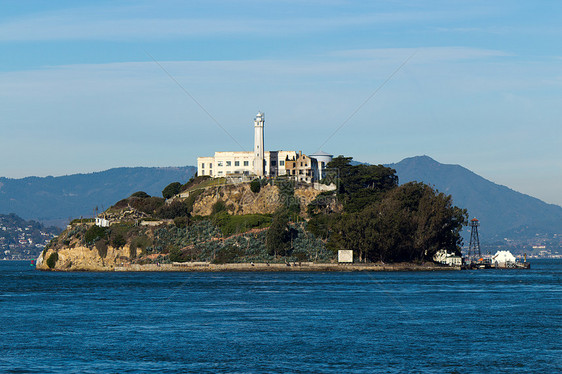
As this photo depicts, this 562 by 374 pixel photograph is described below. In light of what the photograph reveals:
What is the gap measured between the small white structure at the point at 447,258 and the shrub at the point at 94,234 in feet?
Answer: 257

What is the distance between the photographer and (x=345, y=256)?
6220 inches

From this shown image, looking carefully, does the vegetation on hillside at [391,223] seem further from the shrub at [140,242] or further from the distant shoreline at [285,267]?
the shrub at [140,242]

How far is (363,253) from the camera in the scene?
160 meters

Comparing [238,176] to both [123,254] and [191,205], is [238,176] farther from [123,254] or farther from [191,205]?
[123,254]

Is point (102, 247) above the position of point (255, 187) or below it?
below

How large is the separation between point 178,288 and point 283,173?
294ft

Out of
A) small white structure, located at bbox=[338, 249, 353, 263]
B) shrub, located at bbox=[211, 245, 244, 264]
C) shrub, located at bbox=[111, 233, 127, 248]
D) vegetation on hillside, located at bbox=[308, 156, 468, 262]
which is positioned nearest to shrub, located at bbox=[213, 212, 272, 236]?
shrub, located at bbox=[211, 245, 244, 264]

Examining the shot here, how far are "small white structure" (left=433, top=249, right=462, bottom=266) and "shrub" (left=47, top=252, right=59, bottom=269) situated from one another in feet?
→ 296

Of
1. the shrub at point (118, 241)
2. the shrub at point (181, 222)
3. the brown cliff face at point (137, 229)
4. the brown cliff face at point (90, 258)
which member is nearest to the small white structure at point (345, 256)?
the brown cliff face at point (137, 229)

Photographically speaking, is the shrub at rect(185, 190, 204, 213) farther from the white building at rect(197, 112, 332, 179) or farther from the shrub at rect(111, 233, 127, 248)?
the shrub at rect(111, 233, 127, 248)

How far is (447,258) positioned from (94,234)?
281 feet

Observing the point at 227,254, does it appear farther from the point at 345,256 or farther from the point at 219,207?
the point at 345,256

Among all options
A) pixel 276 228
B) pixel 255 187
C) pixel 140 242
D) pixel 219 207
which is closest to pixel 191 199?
pixel 219 207

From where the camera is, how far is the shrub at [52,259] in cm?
18438
